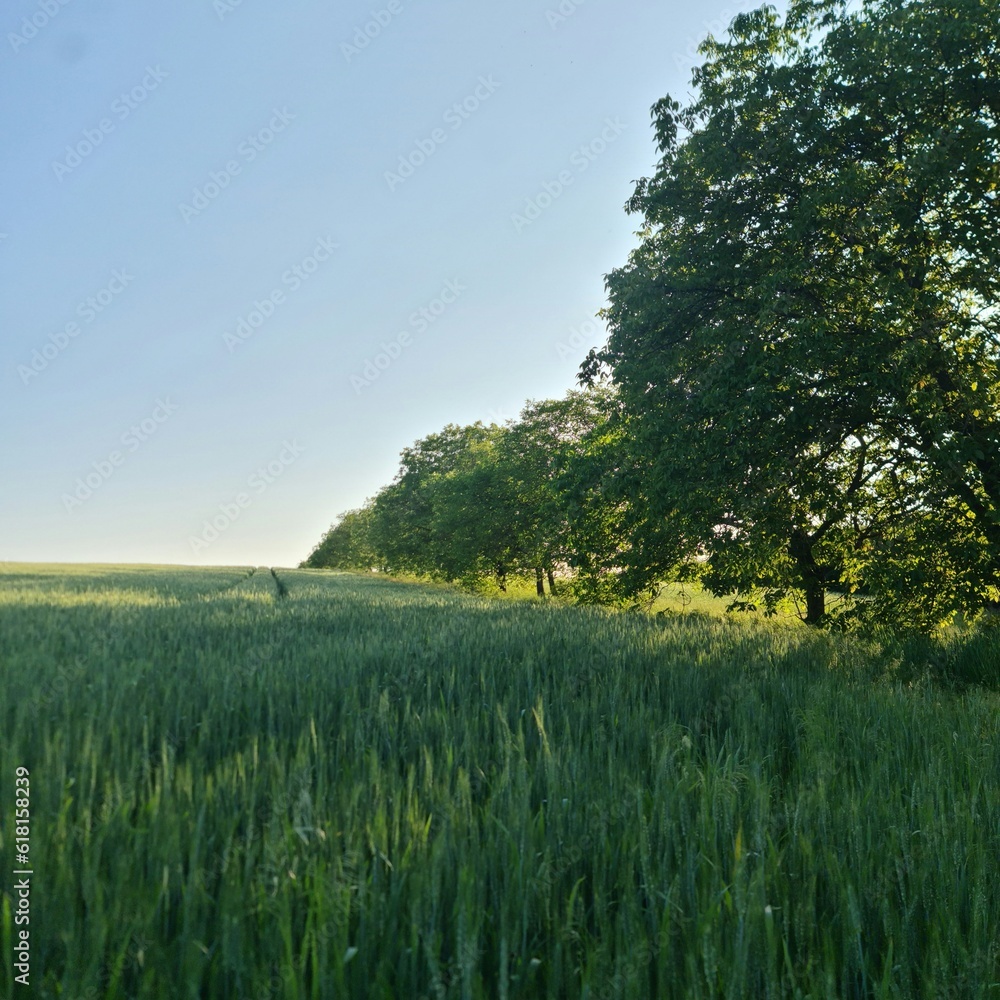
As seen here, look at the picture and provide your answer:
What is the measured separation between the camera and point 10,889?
63.3 inches

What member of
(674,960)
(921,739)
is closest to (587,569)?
(921,739)

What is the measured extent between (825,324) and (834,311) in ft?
6.58

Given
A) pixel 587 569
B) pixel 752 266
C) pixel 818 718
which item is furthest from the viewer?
pixel 587 569

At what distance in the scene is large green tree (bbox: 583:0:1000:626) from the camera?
34.8ft

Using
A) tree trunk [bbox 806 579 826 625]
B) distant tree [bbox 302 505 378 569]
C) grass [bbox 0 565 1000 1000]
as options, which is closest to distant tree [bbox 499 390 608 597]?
tree trunk [bbox 806 579 826 625]

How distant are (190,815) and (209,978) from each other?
1.82 feet

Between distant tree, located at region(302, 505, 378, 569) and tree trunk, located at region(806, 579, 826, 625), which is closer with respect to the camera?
tree trunk, located at region(806, 579, 826, 625)

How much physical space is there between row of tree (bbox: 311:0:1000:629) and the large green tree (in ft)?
0.15

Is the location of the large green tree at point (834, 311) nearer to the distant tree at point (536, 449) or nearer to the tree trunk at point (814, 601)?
the tree trunk at point (814, 601)

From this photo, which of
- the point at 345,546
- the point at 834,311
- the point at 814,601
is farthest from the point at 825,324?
the point at 345,546

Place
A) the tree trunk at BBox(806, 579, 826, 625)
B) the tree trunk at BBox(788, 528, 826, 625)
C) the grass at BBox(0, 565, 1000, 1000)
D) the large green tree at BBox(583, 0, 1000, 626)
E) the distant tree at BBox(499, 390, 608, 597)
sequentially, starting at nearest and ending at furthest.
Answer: the grass at BBox(0, 565, 1000, 1000), the large green tree at BBox(583, 0, 1000, 626), the tree trunk at BBox(788, 528, 826, 625), the tree trunk at BBox(806, 579, 826, 625), the distant tree at BBox(499, 390, 608, 597)

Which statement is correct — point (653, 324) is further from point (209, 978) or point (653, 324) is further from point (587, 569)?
point (209, 978)

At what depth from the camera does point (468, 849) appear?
1.92 m

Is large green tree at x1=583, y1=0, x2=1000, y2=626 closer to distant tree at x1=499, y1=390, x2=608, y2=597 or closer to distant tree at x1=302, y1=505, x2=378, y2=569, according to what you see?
distant tree at x1=499, y1=390, x2=608, y2=597
